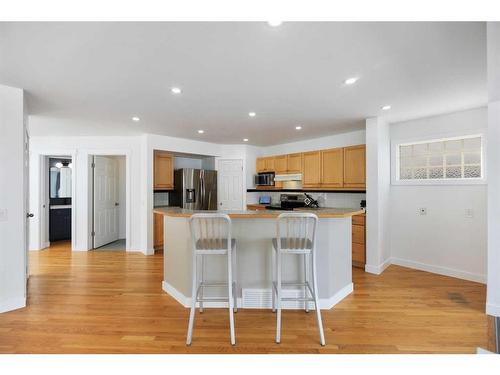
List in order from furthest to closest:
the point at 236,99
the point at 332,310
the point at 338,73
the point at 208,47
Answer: the point at 236,99 < the point at 332,310 < the point at 338,73 < the point at 208,47

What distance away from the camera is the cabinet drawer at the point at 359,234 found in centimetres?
385

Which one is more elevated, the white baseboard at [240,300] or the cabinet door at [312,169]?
the cabinet door at [312,169]

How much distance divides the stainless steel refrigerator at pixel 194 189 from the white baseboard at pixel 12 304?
2863 mm

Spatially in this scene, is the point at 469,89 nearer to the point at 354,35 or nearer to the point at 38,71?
the point at 354,35

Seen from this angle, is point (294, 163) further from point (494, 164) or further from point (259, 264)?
point (494, 164)

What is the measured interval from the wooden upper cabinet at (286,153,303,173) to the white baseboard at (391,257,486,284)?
2.40 m

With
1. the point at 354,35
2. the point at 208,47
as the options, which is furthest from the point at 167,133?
the point at 354,35

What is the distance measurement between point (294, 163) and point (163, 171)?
2848 mm

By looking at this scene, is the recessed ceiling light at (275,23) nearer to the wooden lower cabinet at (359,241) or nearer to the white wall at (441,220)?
the wooden lower cabinet at (359,241)

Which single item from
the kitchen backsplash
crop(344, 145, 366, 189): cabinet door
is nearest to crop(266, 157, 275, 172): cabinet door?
the kitchen backsplash

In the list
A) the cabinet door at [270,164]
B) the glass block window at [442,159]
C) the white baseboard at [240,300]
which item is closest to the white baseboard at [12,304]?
the white baseboard at [240,300]

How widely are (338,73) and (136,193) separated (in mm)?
4293
